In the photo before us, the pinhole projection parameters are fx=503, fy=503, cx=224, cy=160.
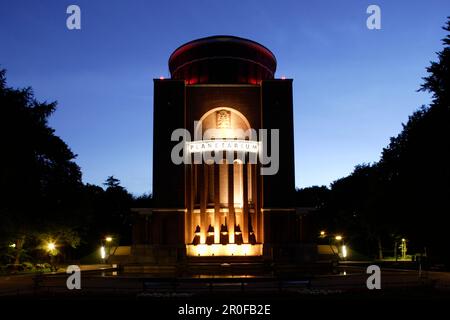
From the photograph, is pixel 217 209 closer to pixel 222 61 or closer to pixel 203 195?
pixel 203 195

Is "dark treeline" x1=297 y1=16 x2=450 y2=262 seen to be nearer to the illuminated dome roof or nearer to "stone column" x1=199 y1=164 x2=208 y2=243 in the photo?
"stone column" x1=199 y1=164 x2=208 y2=243

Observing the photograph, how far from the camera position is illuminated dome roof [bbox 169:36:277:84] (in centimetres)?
4319

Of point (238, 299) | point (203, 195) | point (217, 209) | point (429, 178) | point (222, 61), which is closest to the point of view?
point (238, 299)

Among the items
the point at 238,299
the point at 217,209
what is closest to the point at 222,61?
the point at 217,209

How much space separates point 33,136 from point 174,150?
10.3 m

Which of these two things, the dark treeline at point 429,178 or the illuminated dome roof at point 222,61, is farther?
the illuminated dome roof at point 222,61

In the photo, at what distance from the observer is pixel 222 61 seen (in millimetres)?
43250

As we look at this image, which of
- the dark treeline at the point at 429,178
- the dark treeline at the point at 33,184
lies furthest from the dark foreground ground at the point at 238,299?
the dark treeline at the point at 33,184

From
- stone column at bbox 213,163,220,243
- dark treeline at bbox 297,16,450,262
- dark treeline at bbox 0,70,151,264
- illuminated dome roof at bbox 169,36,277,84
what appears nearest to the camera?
dark treeline at bbox 297,16,450,262

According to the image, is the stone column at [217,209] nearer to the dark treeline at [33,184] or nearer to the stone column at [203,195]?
the stone column at [203,195]

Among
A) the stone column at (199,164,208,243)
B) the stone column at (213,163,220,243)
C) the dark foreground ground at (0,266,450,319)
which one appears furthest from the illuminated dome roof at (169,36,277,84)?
the dark foreground ground at (0,266,450,319)

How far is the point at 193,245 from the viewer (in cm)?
3819

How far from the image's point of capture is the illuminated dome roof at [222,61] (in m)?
43.2
